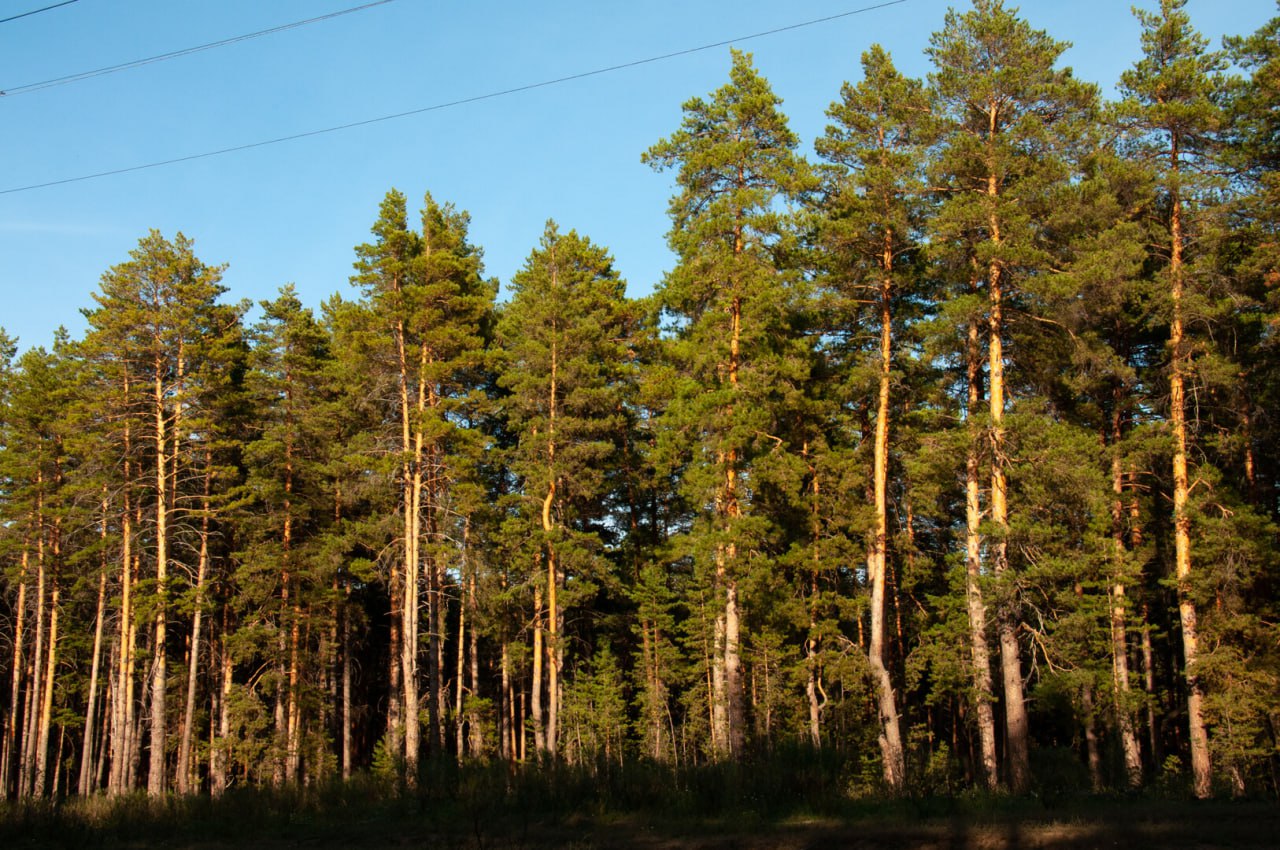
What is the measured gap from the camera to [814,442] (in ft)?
Answer: 85.0

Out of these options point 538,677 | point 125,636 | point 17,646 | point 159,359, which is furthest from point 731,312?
point 17,646

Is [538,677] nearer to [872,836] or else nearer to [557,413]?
[557,413]

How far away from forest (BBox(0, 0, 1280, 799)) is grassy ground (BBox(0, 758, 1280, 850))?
71cm

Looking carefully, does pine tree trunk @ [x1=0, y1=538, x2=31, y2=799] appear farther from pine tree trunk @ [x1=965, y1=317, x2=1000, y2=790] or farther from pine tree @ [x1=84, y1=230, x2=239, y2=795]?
pine tree trunk @ [x1=965, y1=317, x2=1000, y2=790]

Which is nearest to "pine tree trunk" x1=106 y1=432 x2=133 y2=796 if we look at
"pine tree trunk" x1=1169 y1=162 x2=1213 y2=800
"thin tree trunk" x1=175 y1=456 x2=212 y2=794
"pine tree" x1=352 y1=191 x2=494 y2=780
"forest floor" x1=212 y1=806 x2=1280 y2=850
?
"thin tree trunk" x1=175 y1=456 x2=212 y2=794

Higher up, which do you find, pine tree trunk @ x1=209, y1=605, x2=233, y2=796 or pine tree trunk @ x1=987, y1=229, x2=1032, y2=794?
pine tree trunk @ x1=987, y1=229, x2=1032, y2=794

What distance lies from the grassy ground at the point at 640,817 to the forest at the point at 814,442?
2.32 ft

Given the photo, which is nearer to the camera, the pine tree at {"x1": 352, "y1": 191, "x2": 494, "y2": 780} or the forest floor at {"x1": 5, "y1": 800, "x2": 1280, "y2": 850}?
the forest floor at {"x1": 5, "y1": 800, "x2": 1280, "y2": 850}

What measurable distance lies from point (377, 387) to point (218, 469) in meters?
5.53

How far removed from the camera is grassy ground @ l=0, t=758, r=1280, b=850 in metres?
9.89

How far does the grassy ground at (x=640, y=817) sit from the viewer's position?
389 inches

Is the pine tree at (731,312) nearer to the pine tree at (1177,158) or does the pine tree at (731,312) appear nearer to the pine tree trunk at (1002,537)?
the pine tree trunk at (1002,537)

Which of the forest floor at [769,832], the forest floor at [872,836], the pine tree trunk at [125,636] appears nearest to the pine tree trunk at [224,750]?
the pine tree trunk at [125,636]

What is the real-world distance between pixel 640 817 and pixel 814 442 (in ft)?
51.2
